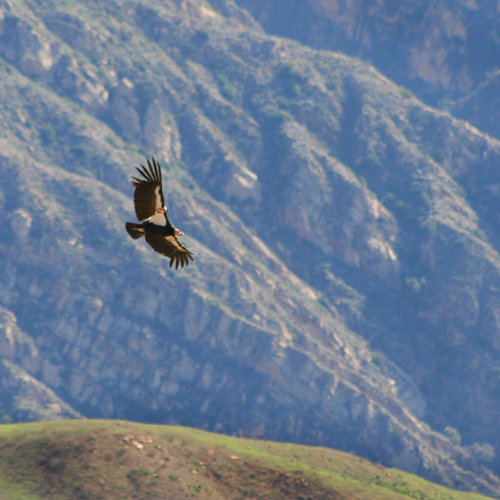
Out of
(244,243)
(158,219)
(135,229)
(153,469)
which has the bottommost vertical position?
(153,469)

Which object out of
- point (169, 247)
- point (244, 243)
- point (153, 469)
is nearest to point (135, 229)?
point (169, 247)

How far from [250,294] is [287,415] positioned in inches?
894

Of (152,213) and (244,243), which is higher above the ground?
(152,213)

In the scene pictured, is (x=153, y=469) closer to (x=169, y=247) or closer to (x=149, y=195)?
(x=169, y=247)

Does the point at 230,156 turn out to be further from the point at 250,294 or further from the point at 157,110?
the point at 250,294

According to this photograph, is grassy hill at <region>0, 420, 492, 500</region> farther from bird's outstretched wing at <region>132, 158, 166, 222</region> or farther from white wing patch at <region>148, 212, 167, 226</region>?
bird's outstretched wing at <region>132, 158, 166, 222</region>

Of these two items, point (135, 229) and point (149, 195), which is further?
point (135, 229)

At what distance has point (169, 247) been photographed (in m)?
23.4

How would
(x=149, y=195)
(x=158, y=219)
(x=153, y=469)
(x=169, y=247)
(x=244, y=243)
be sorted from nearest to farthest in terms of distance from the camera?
1. (x=149, y=195)
2. (x=158, y=219)
3. (x=169, y=247)
4. (x=153, y=469)
5. (x=244, y=243)

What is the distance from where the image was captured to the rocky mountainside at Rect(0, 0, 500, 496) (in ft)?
388

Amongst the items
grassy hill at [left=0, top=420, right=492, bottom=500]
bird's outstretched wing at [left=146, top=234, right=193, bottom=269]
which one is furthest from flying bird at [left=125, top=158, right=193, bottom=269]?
grassy hill at [left=0, top=420, right=492, bottom=500]

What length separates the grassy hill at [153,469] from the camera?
168 feet

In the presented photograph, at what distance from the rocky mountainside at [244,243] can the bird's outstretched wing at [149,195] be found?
93.2 m

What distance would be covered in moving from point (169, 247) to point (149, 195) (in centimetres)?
210
